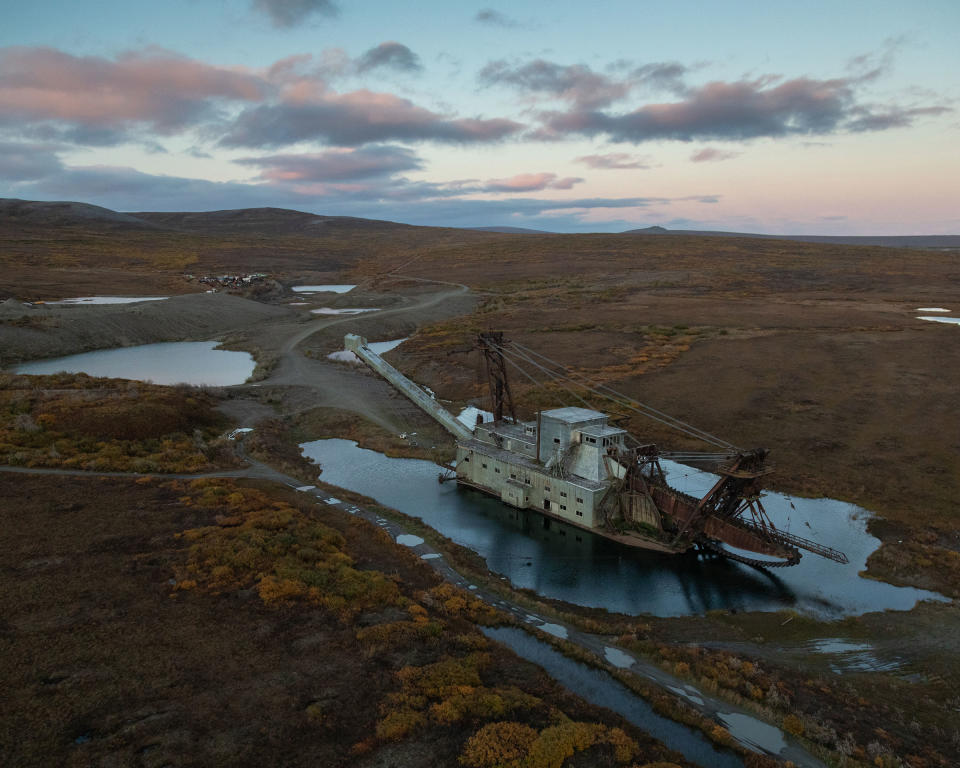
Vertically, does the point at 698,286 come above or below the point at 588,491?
above

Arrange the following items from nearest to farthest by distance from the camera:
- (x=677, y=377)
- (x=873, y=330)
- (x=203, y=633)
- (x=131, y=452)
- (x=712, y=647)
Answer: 1. (x=203, y=633)
2. (x=712, y=647)
3. (x=131, y=452)
4. (x=677, y=377)
5. (x=873, y=330)

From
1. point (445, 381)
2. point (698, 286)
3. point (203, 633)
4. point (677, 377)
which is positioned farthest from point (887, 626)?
point (698, 286)

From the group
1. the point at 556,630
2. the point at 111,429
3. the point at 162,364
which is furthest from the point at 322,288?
the point at 556,630

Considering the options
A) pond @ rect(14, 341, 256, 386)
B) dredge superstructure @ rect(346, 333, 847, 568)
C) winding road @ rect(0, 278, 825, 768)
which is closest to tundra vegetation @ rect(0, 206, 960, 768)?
winding road @ rect(0, 278, 825, 768)

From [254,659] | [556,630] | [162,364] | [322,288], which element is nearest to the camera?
[254,659]

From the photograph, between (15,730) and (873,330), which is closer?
(15,730)

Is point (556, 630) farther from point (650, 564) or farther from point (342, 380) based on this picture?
point (342, 380)

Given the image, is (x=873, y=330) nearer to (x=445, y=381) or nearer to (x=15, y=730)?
(x=445, y=381)

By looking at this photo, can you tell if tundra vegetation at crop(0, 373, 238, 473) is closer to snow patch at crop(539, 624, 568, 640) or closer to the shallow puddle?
→ snow patch at crop(539, 624, 568, 640)
